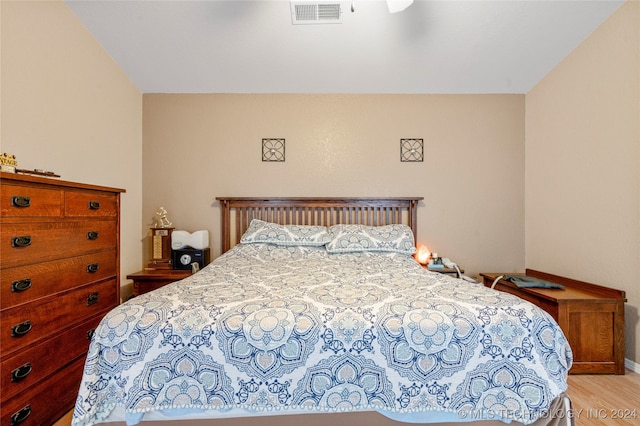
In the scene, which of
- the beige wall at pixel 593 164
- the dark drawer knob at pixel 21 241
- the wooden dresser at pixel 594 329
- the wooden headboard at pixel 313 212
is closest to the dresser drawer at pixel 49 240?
the dark drawer knob at pixel 21 241

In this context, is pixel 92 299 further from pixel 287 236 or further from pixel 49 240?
pixel 287 236

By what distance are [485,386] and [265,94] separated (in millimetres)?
3018

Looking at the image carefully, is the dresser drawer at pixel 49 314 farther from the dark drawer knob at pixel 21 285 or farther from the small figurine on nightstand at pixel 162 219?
the small figurine on nightstand at pixel 162 219

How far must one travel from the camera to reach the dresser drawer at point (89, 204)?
1.51 meters

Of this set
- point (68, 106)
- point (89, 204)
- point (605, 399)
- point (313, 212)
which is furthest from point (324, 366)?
point (68, 106)

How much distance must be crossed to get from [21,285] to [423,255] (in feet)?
9.30

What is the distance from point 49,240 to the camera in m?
1.39

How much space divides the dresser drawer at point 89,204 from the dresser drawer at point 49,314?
43 cm

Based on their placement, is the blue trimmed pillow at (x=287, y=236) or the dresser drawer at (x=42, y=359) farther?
the blue trimmed pillow at (x=287, y=236)

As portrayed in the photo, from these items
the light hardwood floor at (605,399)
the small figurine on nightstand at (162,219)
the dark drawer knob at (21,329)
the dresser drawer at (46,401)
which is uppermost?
the small figurine on nightstand at (162,219)

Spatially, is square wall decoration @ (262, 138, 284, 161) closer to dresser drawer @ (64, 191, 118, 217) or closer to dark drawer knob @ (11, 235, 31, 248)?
dresser drawer @ (64, 191, 118, 217)

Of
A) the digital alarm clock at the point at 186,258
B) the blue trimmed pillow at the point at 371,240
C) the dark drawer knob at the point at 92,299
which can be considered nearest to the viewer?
the dark drawer knob at the point at 92,299

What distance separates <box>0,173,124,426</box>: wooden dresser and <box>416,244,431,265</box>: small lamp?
258 cm

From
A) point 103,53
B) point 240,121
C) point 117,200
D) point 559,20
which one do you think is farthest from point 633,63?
point 103,53
